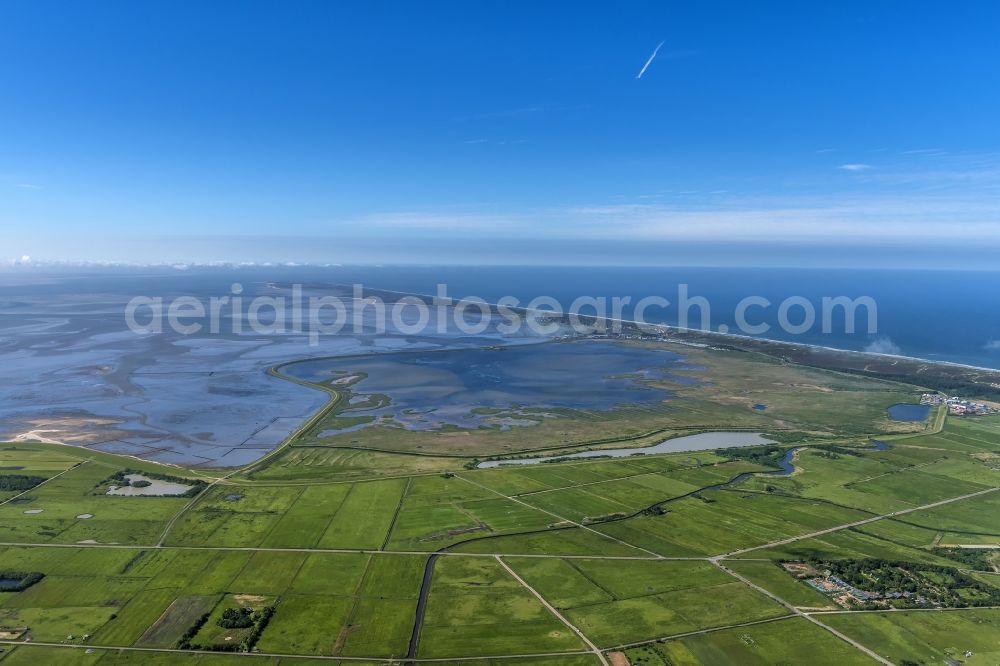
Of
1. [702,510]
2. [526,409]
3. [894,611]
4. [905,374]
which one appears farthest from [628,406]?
[905,374]

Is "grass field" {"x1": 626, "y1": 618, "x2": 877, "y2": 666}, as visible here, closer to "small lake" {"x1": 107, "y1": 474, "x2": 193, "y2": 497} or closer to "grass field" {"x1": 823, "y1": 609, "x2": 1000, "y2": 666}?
"grass field" {"x1": 823, "y1": 609, "x2": 1000, "y2": 666}

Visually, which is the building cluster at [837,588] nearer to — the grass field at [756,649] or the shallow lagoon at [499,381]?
the grass field at [756,649]

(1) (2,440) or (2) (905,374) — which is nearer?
(1) (2,440)

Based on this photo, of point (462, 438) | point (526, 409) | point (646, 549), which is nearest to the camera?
point (646, 549)

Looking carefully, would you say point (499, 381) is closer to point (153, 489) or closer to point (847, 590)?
point (153, 489)

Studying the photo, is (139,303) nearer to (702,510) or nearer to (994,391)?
(702,510)

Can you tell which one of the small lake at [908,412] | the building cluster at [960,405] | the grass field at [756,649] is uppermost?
the building cluster at [960,405]

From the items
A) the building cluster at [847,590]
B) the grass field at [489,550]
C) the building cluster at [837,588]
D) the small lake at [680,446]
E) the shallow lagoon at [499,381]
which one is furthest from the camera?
the shallow lagoon at [499,381]

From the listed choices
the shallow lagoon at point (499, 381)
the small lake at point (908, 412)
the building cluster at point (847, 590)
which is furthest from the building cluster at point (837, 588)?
the small lake at point (908, 412)
